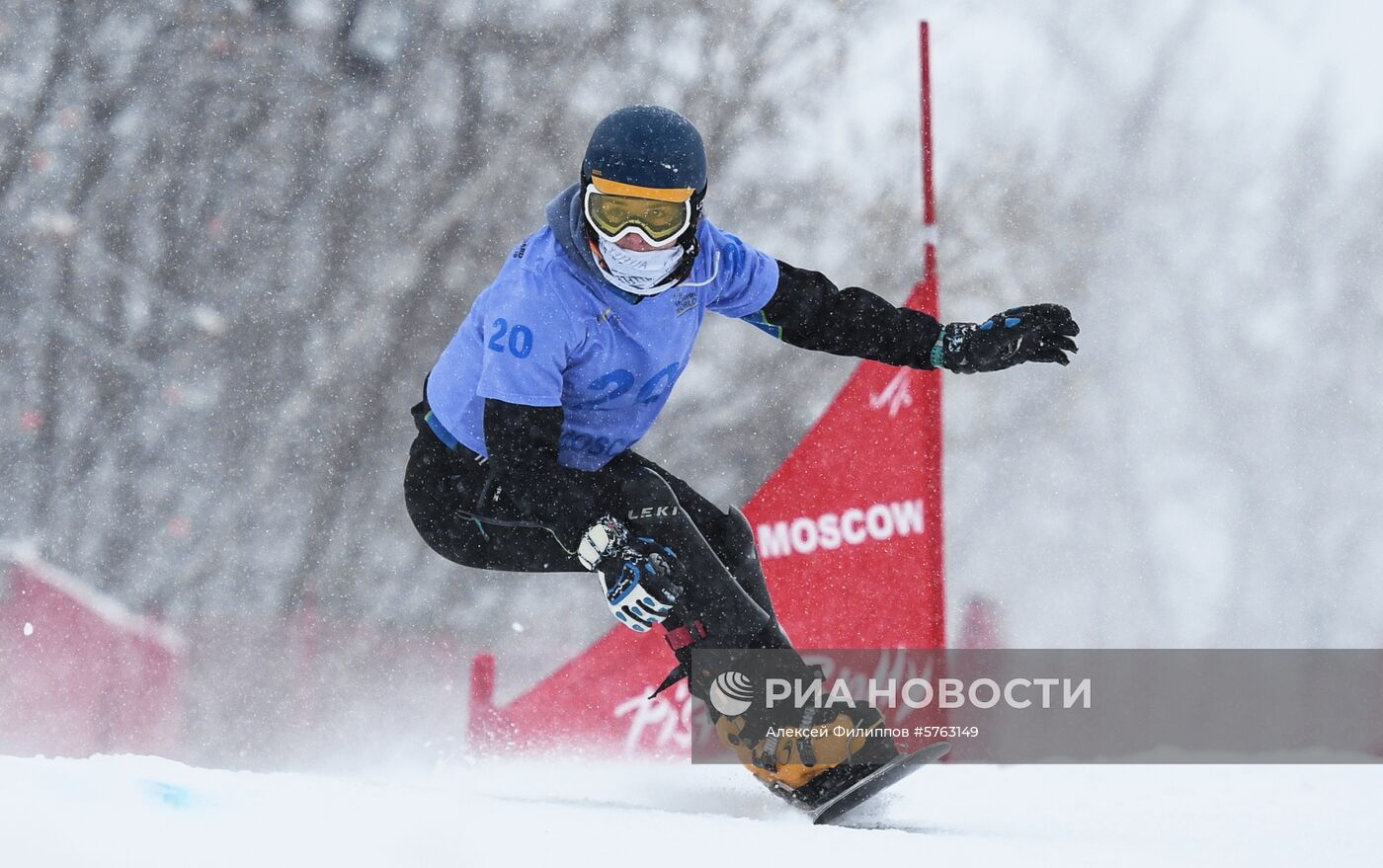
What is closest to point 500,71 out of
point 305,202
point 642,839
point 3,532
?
point 305,202

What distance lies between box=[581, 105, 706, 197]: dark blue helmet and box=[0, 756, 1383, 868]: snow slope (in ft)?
4.05

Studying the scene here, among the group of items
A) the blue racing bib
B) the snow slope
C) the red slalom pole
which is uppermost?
the red slalom pole

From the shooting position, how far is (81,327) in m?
10.3

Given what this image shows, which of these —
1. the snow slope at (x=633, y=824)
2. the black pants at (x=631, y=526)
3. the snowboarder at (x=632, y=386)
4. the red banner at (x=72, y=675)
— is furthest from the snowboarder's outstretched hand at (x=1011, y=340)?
the red banner at (x=72, y=675)

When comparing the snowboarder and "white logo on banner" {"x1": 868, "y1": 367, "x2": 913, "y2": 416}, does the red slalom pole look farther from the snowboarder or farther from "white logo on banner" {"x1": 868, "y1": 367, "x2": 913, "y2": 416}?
the snowboarder

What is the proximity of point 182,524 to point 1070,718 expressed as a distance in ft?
23.3

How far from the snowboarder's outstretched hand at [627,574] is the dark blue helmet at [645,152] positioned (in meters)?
0.72

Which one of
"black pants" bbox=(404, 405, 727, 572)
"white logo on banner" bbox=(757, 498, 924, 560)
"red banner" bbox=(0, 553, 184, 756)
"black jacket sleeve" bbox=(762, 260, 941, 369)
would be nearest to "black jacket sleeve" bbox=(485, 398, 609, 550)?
"black pants" bbox=(404, 405, 727, 572)

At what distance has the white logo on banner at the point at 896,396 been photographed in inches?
170

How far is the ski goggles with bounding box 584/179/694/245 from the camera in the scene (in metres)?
2.67

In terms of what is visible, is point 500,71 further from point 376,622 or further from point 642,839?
point 642,839

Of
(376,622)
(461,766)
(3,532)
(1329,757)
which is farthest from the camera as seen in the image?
(376,622)

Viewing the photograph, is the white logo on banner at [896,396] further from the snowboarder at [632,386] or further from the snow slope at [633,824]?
the snow slope at [633,824]

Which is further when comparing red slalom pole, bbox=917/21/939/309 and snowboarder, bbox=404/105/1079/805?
red slalom pole, bbox=917/21/939/309
